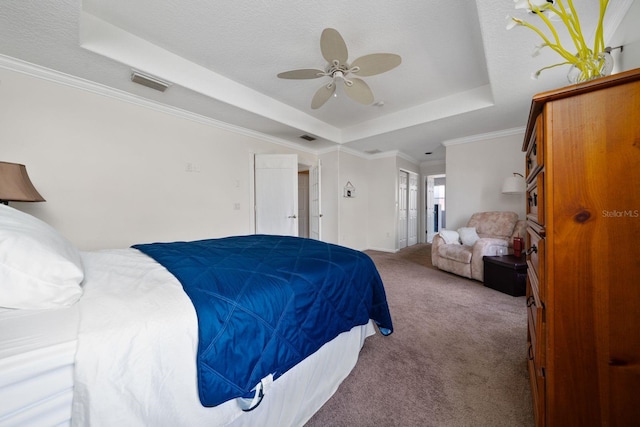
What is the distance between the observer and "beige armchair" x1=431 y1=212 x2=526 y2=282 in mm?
3197

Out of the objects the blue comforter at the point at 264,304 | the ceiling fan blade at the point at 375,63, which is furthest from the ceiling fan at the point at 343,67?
the blue comforter at the point at 264,304

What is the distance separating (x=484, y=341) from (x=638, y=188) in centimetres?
171

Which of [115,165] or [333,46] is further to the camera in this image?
[115,165]

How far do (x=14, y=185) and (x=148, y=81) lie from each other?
143cm

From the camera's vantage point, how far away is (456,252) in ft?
11.3

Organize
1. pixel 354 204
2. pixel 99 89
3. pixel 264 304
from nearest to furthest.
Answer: pixel 264 304 < pixel 99 89 < pixel 354 204

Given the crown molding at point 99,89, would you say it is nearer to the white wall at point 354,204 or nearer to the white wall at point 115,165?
the white wall at point 115,165

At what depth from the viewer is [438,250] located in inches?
148

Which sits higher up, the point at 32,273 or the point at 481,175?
the point at 481,175

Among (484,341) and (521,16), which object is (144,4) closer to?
(521,16)

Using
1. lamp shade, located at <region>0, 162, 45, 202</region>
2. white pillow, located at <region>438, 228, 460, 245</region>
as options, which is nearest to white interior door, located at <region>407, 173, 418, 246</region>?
white pillow, located at <region>438, 228, 460, 245</region>

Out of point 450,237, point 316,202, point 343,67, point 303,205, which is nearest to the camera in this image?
point 343,67

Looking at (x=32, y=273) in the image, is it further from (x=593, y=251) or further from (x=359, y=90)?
(x=359, y=90)

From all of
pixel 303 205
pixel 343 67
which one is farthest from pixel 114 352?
pixel 303 205
